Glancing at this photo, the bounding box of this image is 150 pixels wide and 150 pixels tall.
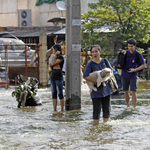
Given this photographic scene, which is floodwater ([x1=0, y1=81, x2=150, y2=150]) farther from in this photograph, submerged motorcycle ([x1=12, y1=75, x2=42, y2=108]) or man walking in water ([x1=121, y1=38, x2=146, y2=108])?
submerged motorcycle ([x1=12, y1=75, x2=42, y2=108])

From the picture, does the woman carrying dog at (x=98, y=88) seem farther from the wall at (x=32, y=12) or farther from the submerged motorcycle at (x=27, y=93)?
the wall at (x=32, y=12)

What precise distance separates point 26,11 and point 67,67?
92.5 feet

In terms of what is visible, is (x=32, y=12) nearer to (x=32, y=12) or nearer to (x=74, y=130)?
(x=32, y=12)

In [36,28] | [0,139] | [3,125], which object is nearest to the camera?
[0,139]

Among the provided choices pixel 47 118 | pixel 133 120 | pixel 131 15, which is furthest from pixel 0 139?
pixel 131 15

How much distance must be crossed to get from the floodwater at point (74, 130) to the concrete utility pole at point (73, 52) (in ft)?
1.34

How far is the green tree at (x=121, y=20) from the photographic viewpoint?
18.9m

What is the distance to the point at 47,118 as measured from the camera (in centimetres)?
734

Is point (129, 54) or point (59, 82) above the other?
point (129, 54)

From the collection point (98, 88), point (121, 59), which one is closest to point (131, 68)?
point (121, 59)

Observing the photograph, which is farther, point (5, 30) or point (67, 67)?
point (5, 30)

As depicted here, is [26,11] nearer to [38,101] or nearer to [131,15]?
[131,15]

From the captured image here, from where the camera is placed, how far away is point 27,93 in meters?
9.45

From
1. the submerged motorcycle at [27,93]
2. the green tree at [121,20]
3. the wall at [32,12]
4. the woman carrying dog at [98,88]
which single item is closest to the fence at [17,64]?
the green tree at [121,20]
